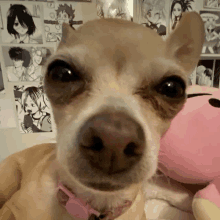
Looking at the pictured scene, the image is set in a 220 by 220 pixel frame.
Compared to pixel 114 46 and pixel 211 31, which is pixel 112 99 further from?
pixel 211 31

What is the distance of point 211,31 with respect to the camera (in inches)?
58.2

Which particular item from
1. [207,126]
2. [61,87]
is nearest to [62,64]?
[61,87]

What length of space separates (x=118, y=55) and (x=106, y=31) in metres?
0.13

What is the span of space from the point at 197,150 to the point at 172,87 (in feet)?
1.53

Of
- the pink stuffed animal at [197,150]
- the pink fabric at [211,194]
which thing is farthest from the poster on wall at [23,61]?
the pink fabric at [211,194]

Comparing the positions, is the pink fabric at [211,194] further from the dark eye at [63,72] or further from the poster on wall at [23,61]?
the poster on wall at [23,61]

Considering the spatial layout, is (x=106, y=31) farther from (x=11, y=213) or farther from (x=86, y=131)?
(x=11, y=213)

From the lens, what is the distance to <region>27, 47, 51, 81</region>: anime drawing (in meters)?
1.37

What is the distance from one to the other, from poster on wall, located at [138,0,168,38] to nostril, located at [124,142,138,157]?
4.02ft

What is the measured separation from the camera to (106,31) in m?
0.66

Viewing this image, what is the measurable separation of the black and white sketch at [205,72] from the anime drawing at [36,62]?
1267mm

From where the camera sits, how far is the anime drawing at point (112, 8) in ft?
4.30

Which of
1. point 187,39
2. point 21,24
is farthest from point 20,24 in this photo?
point 187,39

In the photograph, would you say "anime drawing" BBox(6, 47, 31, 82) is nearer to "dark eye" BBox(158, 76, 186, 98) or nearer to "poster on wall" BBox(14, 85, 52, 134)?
"poster on wall" BBox(14, 85, 52, 134)
